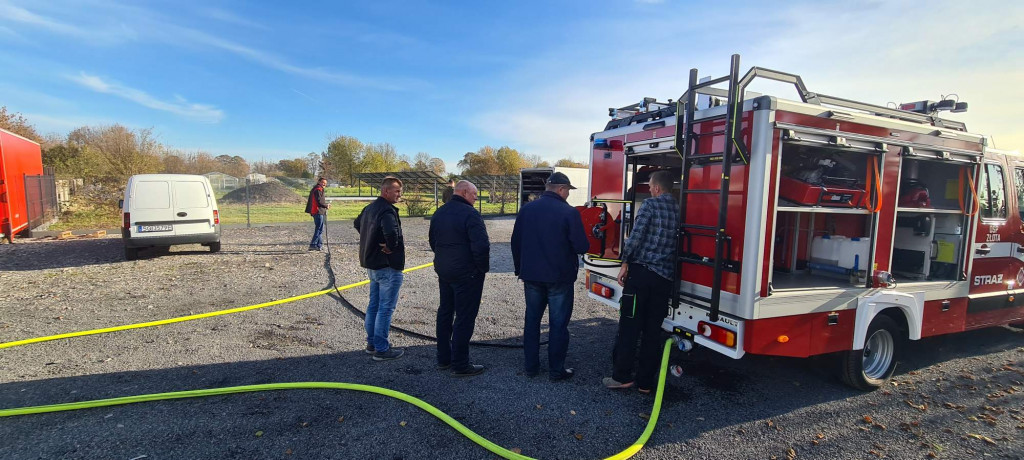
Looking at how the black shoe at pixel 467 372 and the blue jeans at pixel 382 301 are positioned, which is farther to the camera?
the blue jeans at pixel 382 301

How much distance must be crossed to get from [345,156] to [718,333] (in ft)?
160

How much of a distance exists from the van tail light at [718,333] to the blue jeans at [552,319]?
1120 millimetres

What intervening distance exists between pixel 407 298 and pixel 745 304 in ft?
16.9

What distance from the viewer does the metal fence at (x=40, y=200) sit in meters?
12.9

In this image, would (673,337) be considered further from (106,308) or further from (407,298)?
(106,308)

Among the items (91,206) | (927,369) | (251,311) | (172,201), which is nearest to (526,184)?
(172,201)

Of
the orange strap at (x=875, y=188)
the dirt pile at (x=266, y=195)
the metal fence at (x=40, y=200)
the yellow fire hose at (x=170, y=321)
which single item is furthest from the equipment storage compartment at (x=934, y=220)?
the dirt pile at (x=266, y=195)

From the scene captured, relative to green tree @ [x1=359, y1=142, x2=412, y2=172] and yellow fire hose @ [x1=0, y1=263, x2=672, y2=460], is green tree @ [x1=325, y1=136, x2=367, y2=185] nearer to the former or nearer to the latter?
green tree @ [x1=359, y1=142, x2=412, y2=172]

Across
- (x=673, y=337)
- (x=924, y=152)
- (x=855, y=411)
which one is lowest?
(x=855, y=411)

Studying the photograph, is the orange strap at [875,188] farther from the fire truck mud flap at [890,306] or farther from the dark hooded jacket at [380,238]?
the dark hooded jacket at [380,238]

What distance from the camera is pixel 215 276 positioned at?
27.4 feet

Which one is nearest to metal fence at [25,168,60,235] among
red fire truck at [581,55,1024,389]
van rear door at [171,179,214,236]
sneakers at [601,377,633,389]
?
van rear door at [171,179,214,236]

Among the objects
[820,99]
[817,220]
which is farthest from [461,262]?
[817,220]

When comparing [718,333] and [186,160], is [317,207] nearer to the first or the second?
[718,333]
